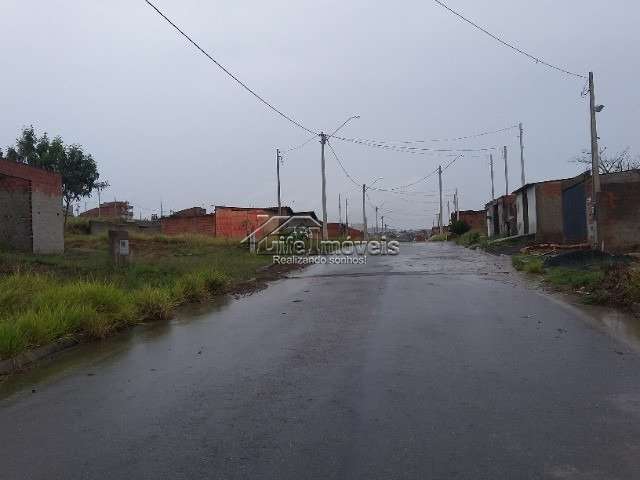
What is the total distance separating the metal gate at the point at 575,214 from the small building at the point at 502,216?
12.2m

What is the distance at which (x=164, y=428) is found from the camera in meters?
4.93

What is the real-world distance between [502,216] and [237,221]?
23.5m

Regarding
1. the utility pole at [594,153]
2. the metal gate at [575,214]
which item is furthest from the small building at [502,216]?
the utility pole at [594,153]

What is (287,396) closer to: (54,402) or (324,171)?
(54,402)

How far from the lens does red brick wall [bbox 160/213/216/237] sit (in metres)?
51.7

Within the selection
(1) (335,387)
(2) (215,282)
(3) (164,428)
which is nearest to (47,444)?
(3) (164,428)

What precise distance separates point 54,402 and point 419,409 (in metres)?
3.61

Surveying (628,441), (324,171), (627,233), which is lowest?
(628,441)

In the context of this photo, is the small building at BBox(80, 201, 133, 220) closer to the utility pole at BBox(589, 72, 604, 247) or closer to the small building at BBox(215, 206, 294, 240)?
the small building at BBox(215, 206, 294, 240)

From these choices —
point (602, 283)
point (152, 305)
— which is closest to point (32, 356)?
point (152, 305)

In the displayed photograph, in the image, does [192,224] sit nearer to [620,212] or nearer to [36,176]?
[36,176]

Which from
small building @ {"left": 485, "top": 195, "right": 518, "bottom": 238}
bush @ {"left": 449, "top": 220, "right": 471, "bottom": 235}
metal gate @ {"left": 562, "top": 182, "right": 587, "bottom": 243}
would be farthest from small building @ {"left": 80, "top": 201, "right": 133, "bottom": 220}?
metal gate @ {"left": 562, "top": 182, "right": 587, "bottom": 243}

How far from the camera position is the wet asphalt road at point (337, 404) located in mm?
4125

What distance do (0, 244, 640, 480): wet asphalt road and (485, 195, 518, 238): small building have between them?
36294 millimetres
